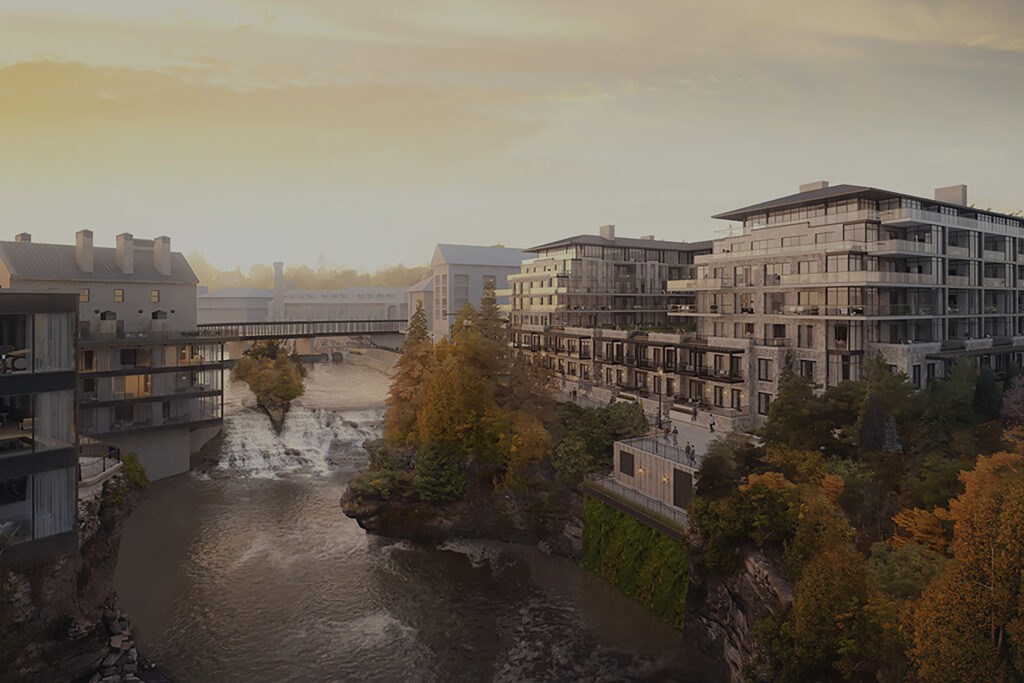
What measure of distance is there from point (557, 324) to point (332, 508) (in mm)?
38229

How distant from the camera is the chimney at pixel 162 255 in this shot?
5691 centimetres

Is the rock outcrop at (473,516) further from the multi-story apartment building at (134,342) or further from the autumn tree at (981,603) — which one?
the autumn tree at (981,603)

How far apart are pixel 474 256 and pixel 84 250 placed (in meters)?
59.1

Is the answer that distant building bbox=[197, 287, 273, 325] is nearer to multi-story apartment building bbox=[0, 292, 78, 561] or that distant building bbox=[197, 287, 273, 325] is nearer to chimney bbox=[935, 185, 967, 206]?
multi-story apartment building bbox=[0, 292, 78, 561]

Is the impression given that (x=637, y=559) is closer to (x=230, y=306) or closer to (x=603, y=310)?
(x=603, y=310)

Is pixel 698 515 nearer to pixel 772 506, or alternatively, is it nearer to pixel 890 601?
pixel 772 506

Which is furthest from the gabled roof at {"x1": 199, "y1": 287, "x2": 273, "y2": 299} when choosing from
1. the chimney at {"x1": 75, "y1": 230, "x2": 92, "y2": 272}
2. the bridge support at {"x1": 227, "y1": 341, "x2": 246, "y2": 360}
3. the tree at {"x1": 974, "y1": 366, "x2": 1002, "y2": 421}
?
the tree at {"x1": 974, "y1": 366, "x2": 1002, "y2": 421}

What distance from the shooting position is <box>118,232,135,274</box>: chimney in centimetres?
5469

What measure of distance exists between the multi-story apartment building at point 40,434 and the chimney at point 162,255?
3358 cm

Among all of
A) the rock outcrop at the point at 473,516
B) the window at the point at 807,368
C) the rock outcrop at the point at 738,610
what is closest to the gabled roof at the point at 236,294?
the rock outcrop at the point at 473,516

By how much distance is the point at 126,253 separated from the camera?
55.0m

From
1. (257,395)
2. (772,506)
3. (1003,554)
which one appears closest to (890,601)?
(1003,554)

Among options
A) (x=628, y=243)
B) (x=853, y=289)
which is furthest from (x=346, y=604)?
(x=628, y=243)

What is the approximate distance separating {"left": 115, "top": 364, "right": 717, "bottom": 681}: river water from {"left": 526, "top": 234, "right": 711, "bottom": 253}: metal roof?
42.5m
